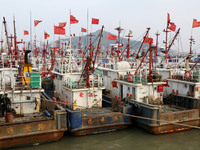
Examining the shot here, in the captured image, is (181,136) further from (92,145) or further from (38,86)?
(38,86)

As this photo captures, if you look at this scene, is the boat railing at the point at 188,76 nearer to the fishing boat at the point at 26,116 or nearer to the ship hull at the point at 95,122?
the ship hull at the point at 95,122

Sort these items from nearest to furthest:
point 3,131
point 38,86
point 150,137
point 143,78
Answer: point 3,131 → point 150,137 → point 38,86 → point 143,78

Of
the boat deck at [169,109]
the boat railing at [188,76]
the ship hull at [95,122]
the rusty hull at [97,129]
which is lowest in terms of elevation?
the rusty hull at [97,129]

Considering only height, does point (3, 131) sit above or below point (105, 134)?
above

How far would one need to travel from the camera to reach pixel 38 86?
16344mm

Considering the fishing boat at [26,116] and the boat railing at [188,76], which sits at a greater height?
the boat railing at [188,76]

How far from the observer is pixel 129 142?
48.3 feet

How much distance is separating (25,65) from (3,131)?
6318 millimetres

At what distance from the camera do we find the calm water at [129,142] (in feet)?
45.6

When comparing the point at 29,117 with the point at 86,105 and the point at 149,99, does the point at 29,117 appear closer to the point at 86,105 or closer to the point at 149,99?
the point at 86,105

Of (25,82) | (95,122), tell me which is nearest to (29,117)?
(25,82)

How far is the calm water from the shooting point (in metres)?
13.9

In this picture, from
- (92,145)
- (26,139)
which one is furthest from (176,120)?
(26,139)

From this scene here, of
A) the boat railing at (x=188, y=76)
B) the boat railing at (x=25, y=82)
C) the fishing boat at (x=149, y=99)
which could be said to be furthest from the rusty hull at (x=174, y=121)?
the boat railing at (x=25, y=82)
